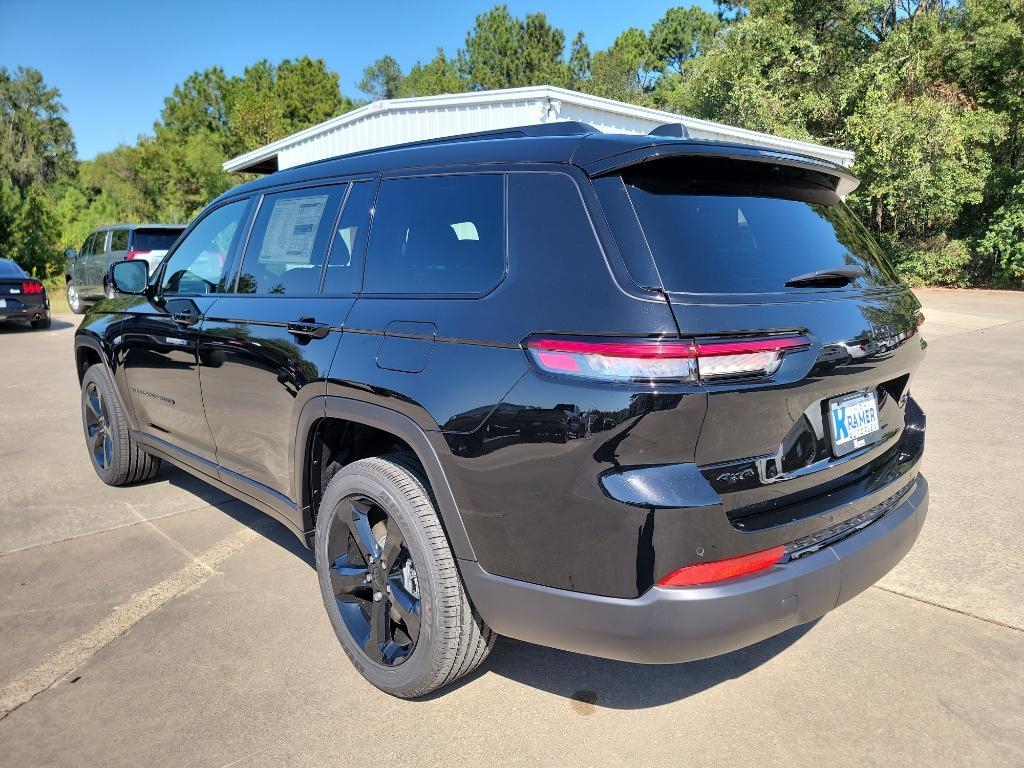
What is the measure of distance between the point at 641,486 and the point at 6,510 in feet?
14.1

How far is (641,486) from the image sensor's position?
6.10 ft

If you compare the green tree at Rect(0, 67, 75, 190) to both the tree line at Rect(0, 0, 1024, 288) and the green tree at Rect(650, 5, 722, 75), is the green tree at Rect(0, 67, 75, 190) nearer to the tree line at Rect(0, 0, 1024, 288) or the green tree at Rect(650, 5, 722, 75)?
the tree line at Rect(0, 0, 1024, 288)

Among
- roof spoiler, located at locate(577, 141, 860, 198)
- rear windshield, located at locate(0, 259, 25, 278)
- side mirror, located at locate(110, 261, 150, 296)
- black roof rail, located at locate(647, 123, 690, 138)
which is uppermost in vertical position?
black roof rail, located at locate(647, 123, 690, 138)

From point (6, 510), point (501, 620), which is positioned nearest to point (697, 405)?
point (501, 620)

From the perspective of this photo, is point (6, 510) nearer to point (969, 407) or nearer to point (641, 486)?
point (641, 486)

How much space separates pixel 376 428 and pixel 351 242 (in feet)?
2.48

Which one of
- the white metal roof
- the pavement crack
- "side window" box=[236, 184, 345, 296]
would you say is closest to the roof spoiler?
"side window" box=[236, 184, 345, 296]

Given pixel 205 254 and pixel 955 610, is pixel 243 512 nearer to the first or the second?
pixel 205 254

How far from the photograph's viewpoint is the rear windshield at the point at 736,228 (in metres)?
2.04

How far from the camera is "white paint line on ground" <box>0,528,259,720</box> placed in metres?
2.68

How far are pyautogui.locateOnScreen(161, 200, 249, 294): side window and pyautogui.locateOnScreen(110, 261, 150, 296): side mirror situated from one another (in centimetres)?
21

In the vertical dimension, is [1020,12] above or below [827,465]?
above

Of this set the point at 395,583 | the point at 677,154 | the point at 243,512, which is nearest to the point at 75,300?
the point at 243,512

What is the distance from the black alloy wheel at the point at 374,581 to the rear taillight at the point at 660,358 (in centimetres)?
87
